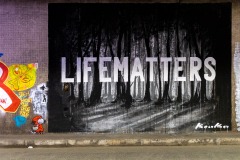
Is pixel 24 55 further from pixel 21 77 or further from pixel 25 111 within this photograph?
pixel 25 111

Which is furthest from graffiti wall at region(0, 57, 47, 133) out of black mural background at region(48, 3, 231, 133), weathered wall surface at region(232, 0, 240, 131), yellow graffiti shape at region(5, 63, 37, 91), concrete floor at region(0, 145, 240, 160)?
weathered wall surface at region(232, 0, 240, 131)

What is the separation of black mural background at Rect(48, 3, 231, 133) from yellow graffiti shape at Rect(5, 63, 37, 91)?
0.51 metres

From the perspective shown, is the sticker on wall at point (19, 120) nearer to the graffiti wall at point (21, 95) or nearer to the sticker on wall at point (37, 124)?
the graffiti wall at point (21, 95)

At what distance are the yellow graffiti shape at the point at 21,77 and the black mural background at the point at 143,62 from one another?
506mm

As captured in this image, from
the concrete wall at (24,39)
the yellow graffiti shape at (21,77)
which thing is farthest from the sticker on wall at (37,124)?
the yellow graffiti shape at (21,77)

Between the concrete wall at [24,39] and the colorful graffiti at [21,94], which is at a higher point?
the concrete wall at [24,39]

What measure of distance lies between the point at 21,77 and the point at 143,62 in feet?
11.3

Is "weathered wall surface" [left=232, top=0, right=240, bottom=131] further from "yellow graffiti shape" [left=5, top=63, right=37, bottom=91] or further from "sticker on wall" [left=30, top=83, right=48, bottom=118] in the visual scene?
"yellow graffiti shape" [left=5, top=63, right=37, bottom=91]

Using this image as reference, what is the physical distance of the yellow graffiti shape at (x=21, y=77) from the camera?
13859 millimetres

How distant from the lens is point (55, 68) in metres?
13.9

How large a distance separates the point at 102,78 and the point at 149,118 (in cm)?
174

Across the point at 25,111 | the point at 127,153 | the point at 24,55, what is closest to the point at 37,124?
Answer: the point at 25,111

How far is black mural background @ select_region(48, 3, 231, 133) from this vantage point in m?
13.9

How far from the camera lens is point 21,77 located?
1393 cm
